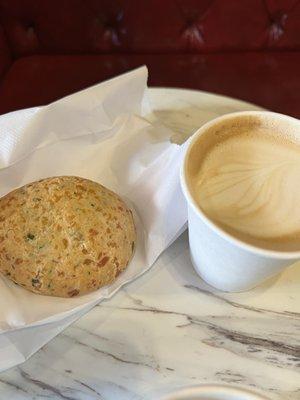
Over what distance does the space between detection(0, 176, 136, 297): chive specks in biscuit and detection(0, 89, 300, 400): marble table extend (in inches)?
2.5

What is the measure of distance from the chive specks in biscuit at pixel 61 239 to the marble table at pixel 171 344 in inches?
2.5

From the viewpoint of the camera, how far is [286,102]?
116cm

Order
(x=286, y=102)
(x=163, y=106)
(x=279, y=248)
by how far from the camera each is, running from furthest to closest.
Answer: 1. (x=286, y=102)
2. (x=163, y=106)
3. (x=279, y=248)

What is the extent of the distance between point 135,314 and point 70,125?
0.30 m

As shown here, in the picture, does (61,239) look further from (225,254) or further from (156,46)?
(156,46)

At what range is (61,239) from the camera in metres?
0.64

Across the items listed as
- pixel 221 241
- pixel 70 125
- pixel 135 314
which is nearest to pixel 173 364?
pixel 135 314

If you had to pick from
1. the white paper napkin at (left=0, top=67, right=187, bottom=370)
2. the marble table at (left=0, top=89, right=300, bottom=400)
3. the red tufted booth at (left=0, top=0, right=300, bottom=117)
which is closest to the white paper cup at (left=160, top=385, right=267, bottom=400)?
the marble table at (left=0, top=89, right=300, bottom=400)

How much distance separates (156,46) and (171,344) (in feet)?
2.57

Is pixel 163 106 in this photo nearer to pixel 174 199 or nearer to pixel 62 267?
pixel 174 199

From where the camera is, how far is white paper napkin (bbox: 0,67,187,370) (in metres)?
0.65

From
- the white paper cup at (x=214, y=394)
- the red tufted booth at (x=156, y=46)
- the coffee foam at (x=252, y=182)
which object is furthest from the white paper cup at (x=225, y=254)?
the red tufted booth at (x=156, y=46)

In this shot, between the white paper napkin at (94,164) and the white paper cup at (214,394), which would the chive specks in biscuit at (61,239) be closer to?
the white paper napkin at (94,164)

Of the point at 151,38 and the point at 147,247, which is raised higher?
the point at 151,38
